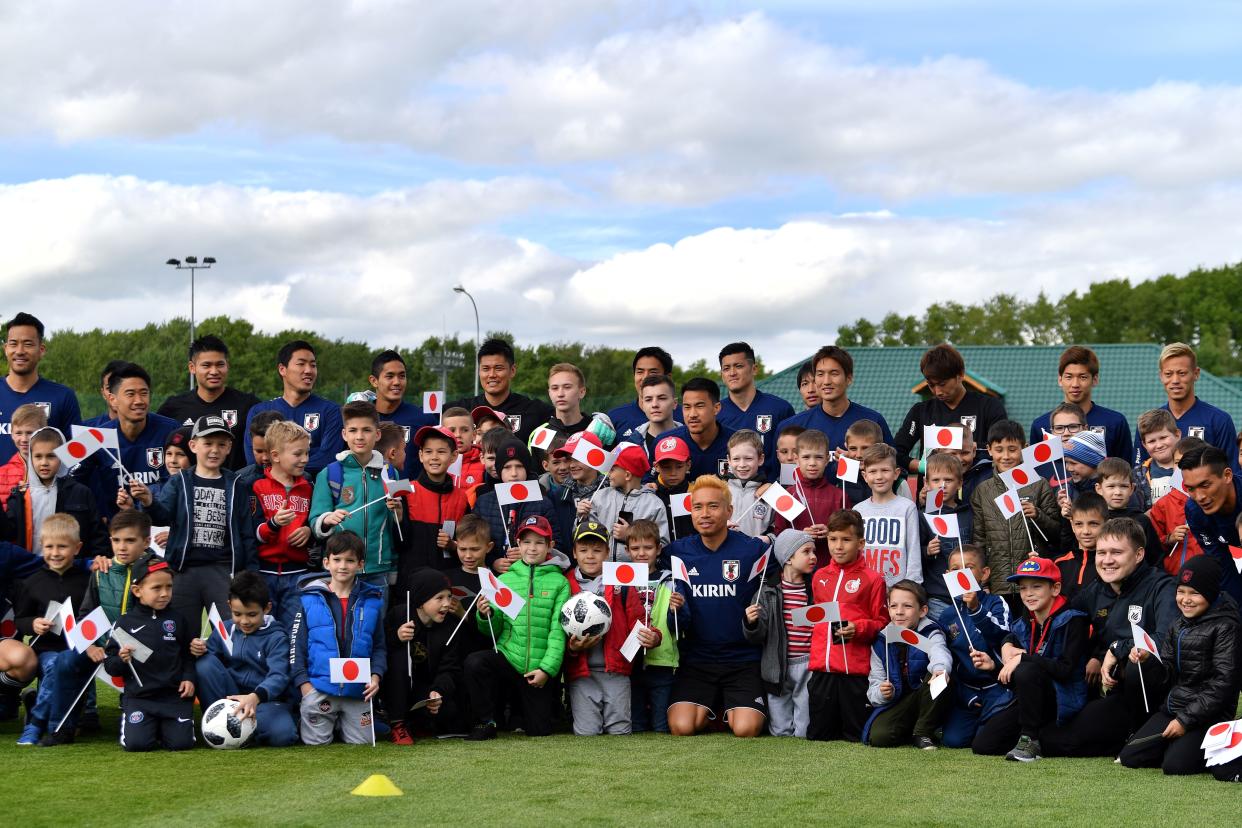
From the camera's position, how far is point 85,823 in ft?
19.1

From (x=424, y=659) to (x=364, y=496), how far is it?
1128 millimetres

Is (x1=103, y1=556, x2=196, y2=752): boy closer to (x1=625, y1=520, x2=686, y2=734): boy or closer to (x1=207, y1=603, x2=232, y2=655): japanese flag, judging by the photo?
(x1=207, y1=603, x2=232, y2=655): japanese flag

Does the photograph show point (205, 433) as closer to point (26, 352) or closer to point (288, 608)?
point (288, 608)

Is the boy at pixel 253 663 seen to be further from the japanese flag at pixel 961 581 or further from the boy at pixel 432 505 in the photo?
the japanese flag at pixel 961 581

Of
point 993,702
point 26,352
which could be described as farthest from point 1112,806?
point 26,352

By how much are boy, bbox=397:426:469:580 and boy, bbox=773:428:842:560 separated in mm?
2269

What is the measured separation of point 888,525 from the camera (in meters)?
8.73

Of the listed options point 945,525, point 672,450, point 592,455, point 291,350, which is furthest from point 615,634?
point 291,350

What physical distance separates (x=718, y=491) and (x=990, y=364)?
36.6 metres

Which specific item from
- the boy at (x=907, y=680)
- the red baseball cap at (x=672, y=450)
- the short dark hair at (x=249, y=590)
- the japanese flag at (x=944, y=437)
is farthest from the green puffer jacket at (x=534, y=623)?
the japanese flag at (x=944, y=437)

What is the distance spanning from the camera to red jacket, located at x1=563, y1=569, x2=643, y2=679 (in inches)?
340

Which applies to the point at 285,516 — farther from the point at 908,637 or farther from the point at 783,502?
the point at 908,637

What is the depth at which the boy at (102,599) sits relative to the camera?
26.3 feet

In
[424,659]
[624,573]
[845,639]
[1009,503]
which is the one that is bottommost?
[424,659]
